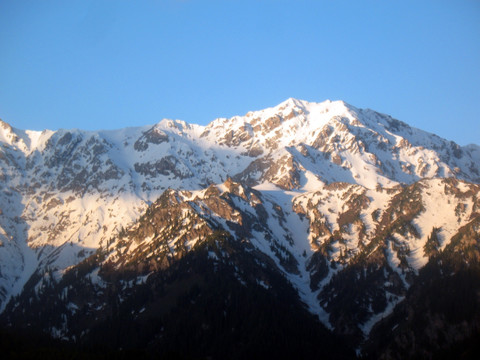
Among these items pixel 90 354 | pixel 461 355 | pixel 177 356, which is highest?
pixel 90 354

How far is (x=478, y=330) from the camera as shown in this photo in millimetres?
198875

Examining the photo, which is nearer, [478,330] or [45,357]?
[45,357]

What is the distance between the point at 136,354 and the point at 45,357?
27993 millimetres

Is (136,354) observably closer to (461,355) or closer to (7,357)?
(7,357)

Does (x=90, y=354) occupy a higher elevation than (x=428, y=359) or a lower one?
higher

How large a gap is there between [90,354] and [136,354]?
15.4 metres

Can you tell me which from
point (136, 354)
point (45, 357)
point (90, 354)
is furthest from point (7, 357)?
point (136, 354)

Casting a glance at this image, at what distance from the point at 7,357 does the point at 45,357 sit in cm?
1123

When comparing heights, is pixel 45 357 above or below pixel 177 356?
above

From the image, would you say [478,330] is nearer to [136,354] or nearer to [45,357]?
[136,354]

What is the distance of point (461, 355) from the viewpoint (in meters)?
185

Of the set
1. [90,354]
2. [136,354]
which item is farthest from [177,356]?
[90,354]

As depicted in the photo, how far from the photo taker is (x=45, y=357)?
186 metres

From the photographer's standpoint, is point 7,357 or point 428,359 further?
point 428,359
